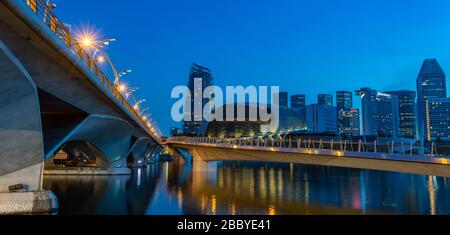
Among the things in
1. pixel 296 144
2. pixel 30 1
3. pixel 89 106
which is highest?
pixel 30 1

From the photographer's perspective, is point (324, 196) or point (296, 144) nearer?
Result: point (324, 196)

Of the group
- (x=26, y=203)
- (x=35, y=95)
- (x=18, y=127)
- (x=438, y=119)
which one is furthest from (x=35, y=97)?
(x=438, y=119)

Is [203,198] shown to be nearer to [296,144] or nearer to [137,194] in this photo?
[137,194]

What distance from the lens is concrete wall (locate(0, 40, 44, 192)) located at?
63.0 feet

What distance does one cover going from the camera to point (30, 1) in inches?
717

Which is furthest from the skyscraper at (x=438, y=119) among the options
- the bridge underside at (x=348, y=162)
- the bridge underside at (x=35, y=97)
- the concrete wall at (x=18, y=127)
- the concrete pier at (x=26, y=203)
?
the concrete wall at (x=18, y=127)

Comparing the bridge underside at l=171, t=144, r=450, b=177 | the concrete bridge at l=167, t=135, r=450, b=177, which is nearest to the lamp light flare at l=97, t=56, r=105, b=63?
the concrete bridge at l=167, t=135, r=450, b=177

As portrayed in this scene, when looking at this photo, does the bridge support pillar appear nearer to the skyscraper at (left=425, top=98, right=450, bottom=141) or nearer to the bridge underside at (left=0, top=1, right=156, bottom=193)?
the bridge underside at (left=0, top=1, right=156, bottom=193)

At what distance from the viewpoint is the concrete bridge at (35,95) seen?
17.6 metres

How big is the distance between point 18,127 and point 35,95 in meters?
2.34

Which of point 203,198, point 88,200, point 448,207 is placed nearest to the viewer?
point 448,207

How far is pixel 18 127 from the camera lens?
2308 cm

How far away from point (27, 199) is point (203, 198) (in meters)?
16.7
